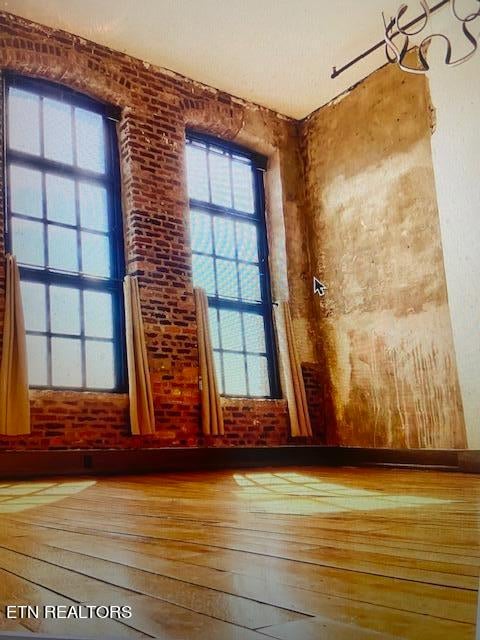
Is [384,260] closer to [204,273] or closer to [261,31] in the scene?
[261,31]

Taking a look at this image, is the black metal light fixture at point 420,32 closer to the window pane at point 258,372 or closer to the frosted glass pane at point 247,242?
the frosted glass pane at point 247,242

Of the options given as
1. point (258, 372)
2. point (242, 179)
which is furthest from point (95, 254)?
point (258, 372)

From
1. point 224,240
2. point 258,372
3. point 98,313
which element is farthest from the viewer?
point 98,313

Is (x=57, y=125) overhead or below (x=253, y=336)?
overhead

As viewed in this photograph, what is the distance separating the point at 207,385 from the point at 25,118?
2.22 meters

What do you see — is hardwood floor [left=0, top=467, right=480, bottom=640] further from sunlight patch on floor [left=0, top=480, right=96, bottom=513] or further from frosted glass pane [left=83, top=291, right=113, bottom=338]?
frosted glass pane [left=83, top=291, right=113, bottom=338]

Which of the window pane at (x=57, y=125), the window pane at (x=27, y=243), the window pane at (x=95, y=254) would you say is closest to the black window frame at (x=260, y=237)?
the window pane at (x=57, y=125)

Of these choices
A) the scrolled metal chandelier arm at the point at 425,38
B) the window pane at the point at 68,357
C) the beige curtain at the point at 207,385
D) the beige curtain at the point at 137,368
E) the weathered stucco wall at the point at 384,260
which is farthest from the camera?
the beige curtain at the point at 137,368

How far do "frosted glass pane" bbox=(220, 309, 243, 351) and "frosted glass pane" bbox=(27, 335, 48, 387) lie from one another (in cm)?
A: 100

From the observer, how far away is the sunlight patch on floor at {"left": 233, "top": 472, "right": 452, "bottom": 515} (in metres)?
1.90

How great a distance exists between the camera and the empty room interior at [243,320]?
35.4 inches

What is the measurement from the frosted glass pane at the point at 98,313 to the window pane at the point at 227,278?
0.94 m

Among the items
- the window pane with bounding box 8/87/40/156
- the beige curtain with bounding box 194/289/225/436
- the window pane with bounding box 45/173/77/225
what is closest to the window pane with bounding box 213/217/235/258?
the window pane with bounding box 45/173/77/225

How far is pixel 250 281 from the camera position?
3.69 m
